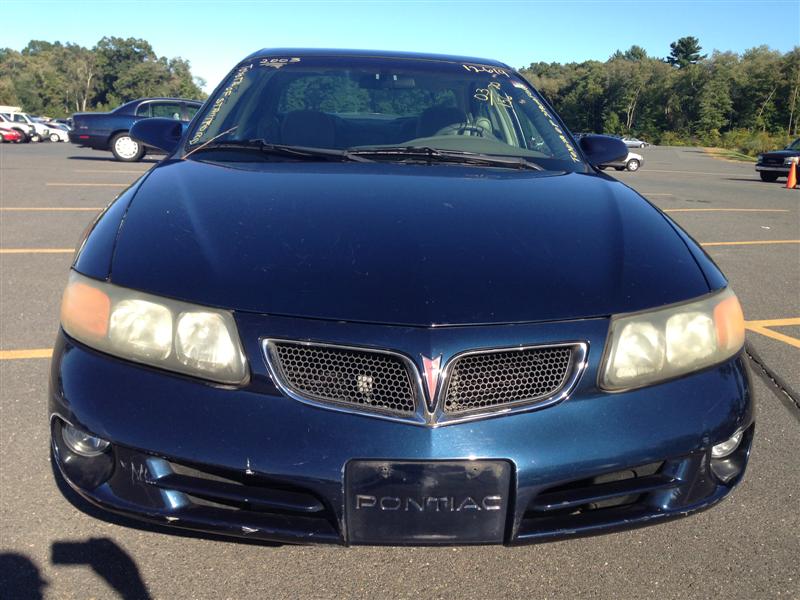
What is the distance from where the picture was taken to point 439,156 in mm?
2930

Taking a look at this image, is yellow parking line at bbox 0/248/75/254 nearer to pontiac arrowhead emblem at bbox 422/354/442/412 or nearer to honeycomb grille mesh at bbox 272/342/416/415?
honeycomb grille mesh at bbox 272/342/416/415

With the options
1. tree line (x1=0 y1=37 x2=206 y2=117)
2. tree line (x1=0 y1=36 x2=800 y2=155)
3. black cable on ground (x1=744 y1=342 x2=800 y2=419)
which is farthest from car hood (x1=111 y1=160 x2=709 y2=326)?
tree line (x1=0 y1=37 x2=206 y2=117)

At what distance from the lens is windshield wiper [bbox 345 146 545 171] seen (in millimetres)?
2887

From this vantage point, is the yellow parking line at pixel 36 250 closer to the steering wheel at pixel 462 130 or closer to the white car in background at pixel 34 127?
the steering wheel at pixel 462 130

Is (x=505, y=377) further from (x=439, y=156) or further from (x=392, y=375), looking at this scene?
(x=439, y=156)

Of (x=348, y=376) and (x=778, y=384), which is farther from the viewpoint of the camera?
(x=778, y=384)

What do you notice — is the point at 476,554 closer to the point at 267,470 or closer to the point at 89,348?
the point at 267,470

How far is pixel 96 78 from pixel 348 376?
131 metres

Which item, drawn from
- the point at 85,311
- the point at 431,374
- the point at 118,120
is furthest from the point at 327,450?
the point at 118,120

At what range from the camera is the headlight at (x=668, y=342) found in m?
1.82

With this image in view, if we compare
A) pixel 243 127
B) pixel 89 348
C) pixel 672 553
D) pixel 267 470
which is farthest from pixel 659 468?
pixel 243 127

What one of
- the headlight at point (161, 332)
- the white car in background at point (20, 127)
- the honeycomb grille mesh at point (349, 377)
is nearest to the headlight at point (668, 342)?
the honeycomb grille mesh at point (349, 377)

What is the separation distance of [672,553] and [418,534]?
3.26 ft

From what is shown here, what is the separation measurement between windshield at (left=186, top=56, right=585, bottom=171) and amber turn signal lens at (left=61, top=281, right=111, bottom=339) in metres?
1.15
